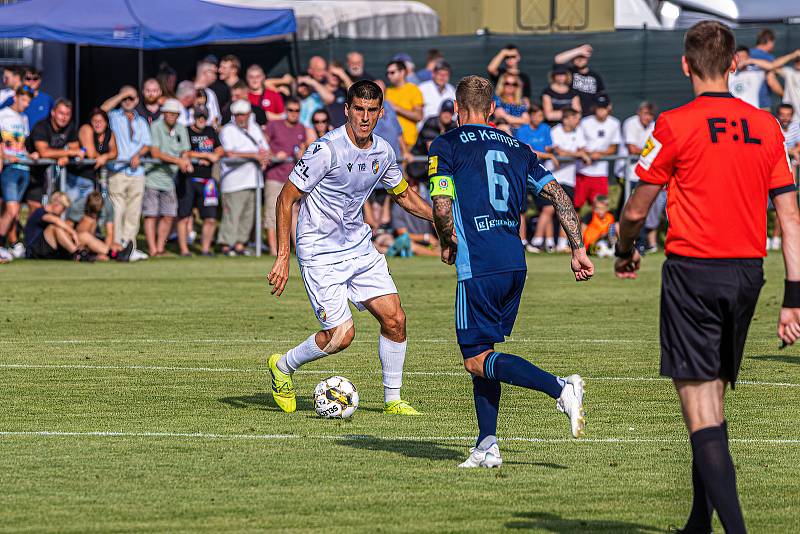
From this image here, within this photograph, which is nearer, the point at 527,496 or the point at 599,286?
the point at 527,496

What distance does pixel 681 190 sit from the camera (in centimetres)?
616

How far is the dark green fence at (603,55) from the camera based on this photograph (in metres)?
27.0

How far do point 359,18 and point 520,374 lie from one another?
21945 mm

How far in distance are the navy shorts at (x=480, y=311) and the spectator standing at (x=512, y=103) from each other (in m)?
15.3

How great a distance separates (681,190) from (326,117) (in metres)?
16.1

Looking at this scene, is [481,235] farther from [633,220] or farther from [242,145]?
[242,145]

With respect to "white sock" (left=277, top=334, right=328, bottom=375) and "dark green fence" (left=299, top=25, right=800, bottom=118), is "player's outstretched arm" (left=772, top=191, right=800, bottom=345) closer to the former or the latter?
"white sock" (left=277, top=334, right=328, bottom=375)

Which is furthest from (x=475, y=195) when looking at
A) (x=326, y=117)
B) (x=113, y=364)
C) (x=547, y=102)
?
(x=547, y=102)

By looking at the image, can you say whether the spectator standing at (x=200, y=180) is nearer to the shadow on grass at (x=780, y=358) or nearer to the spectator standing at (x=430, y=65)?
the spectator standing at (x=430, y=65)

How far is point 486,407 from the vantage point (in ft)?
26.5

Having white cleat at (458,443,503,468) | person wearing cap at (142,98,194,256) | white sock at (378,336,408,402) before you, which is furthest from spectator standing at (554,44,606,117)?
white cleat at (458,443,503,468)

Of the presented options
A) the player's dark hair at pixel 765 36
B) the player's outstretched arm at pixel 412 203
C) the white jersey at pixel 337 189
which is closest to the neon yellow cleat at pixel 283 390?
the white jersey at pixel 337 189

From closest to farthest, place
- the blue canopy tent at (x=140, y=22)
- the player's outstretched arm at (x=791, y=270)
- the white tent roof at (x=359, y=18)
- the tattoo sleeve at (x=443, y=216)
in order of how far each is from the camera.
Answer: the player's outstretched arm at (x=791, y=270) → the tattoo sleeve at (x=443, y=216) → the blue canopy tent at (x=140, y=22) → the white tent roof at (x=359, y=18)

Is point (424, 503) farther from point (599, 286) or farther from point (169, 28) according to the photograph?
point (169, 28)
